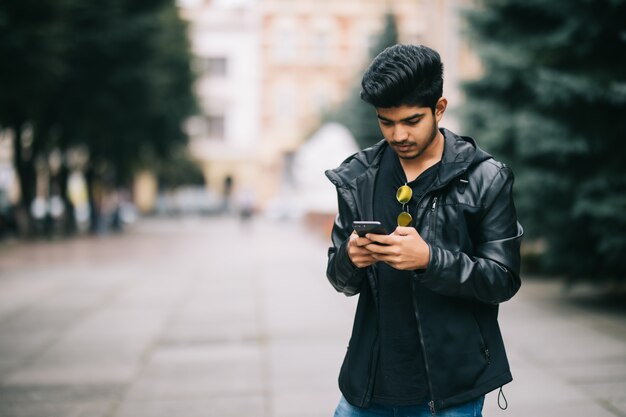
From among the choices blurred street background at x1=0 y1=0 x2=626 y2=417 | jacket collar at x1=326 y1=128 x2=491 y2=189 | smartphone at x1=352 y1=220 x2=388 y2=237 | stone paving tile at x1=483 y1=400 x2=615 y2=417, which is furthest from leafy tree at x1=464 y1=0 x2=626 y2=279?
smartphone at x1=352 y1=220 x2=388 y2=237

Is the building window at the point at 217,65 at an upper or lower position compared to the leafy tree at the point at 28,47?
upper

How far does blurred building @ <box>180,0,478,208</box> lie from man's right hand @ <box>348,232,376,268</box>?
52.9 metres

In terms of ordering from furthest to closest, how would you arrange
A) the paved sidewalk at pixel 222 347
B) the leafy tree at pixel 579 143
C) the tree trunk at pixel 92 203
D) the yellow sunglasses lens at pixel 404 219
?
the tree trunk at pixel 92 203, the leafy tree at pixel 579 143, the paved sidewalk at pixel 222 347, the yellow sunglasses lens at pixel 404 219

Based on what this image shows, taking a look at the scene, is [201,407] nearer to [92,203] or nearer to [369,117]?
[369,117]

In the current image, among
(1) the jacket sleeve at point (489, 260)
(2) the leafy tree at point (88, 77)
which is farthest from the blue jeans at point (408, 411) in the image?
(2) the leafy tree at point (88, 77)

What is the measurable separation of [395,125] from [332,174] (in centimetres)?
33

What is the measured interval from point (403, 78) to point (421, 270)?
0.56m

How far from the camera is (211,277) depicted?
1356cm

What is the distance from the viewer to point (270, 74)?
57.8 m

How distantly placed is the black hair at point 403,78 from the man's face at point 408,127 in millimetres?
23

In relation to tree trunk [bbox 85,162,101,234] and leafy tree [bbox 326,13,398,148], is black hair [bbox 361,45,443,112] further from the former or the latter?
tree trunk [bbox 85,162,101,234]

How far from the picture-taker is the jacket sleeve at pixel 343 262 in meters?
2.30

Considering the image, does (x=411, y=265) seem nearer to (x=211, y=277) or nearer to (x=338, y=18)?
(x=211, y=277)

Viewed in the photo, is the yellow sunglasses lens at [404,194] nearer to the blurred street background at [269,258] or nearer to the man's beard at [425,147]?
the man's beard at [425,147]
